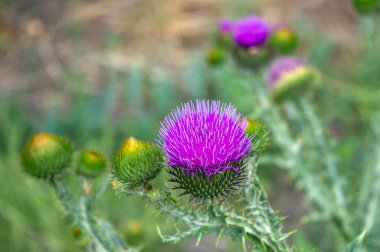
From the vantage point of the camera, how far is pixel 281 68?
13.6 feet

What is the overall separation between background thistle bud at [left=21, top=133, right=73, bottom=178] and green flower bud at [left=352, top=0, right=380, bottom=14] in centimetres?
214

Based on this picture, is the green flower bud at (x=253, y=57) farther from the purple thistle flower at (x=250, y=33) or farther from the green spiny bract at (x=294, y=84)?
the green spiny bract at (x=294, y=84)

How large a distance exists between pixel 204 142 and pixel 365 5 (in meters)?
2.28

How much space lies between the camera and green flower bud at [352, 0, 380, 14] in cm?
375

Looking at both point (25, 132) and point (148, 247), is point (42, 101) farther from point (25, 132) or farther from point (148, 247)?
point (148, 247)

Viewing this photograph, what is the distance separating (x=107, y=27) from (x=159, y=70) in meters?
1.43

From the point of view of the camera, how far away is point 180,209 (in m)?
2.18

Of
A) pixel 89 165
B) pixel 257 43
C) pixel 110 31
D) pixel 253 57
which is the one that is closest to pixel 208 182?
pixel 89 165

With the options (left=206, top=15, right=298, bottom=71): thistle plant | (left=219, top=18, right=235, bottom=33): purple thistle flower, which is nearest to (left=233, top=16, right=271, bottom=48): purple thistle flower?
(left=206, top=15, right=298, bottom=71): thistle plant

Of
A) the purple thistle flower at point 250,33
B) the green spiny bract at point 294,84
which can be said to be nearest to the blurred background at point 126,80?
the purple thistle flower at point 250,33

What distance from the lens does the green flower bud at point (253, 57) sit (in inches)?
157

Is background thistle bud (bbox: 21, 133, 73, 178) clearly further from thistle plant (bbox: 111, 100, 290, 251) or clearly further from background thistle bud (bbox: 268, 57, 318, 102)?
Answer: background thistle bud (bbox: 268, 57, 318, 102)

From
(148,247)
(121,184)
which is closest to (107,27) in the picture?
(148,247)

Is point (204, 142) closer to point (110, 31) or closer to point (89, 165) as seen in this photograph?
point (89, 165)
